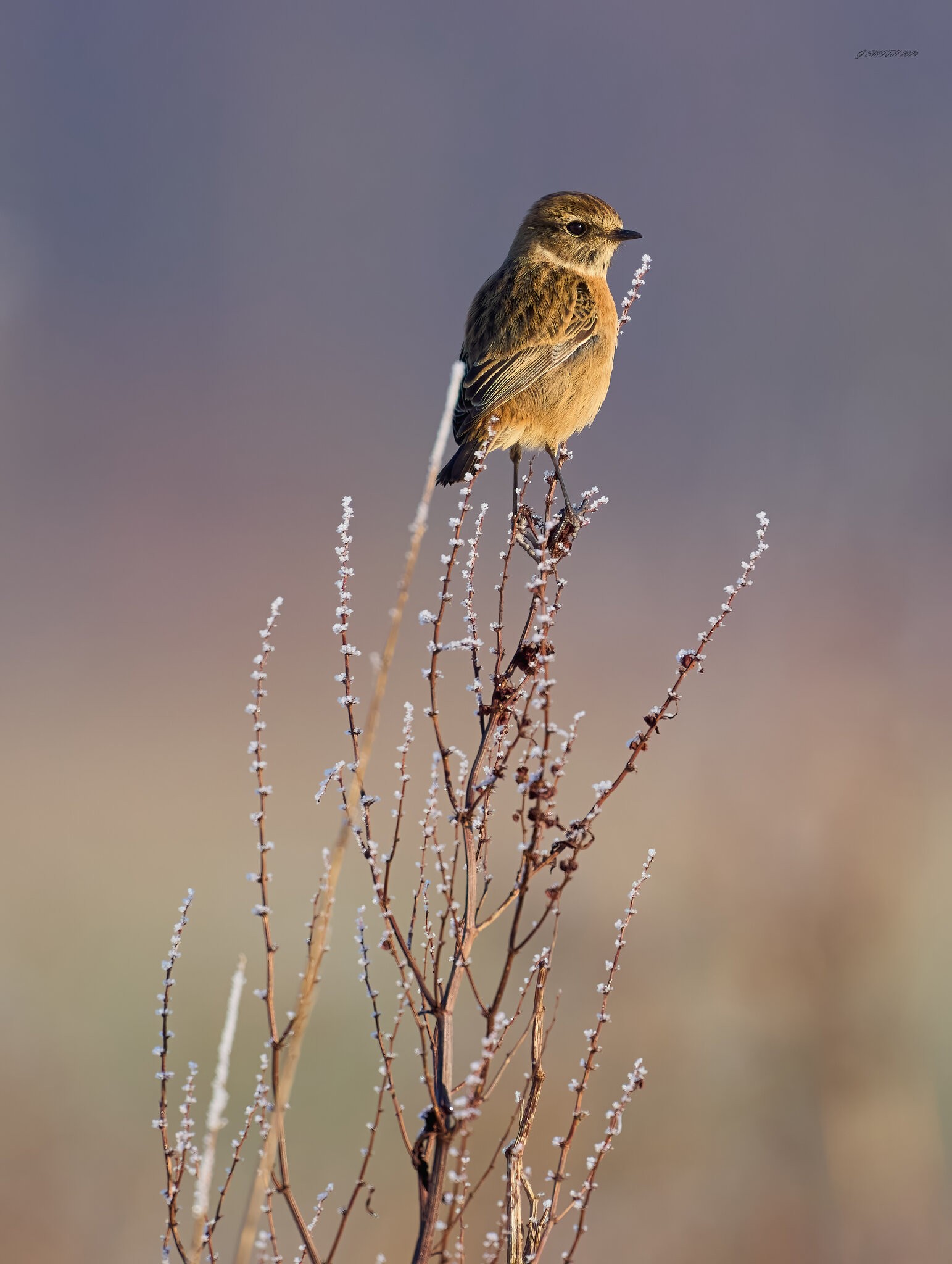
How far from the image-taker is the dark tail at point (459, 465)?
3.28m

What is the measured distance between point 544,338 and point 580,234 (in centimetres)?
69

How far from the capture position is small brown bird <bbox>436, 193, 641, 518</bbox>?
348cm

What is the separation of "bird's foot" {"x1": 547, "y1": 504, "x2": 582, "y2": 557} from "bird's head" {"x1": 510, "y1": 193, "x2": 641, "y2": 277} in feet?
5.43

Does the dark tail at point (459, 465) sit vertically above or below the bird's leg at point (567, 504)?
above

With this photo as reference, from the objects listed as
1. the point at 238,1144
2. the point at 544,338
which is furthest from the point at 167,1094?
the point at 544,338

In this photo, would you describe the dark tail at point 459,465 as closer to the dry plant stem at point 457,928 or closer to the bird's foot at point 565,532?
the bird's foot at point 565,532

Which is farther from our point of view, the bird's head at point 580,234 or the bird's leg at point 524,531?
the bird's head at point 580,234

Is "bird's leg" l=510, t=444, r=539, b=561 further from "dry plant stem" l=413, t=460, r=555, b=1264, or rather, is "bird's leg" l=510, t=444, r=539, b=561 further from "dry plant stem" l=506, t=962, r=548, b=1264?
"dry plant stem" l=506, t=962, r=548, b=1264

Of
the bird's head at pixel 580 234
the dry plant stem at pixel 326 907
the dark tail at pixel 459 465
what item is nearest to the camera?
the dry plant stem at pixel 326 907

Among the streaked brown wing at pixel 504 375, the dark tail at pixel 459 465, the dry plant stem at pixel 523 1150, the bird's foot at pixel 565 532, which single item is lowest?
the dry plant stem at pixel 523 1150

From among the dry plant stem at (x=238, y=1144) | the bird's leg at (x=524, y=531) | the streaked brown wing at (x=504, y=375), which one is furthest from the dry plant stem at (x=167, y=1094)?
the streaked brown wing at (x=504, y=375)

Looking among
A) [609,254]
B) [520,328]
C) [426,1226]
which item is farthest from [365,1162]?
[609,254]

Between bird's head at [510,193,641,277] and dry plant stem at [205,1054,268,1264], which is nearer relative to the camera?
dry plant stem at [205,1054,268,1264]

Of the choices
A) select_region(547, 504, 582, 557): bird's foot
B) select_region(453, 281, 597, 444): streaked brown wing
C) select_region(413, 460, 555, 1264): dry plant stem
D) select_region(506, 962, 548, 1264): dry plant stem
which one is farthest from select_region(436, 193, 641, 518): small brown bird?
select_region(506, 962, 548, 1264): dry plant stem
